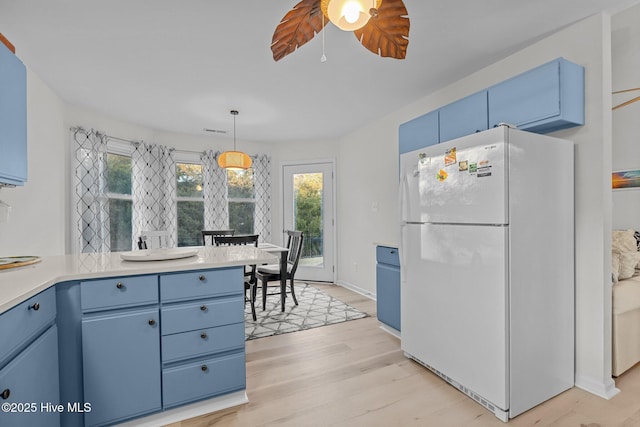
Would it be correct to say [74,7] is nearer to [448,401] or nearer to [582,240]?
[448,401]

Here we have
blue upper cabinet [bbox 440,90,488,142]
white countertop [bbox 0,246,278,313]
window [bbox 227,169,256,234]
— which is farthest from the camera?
window [bbox 227,169,256,234]

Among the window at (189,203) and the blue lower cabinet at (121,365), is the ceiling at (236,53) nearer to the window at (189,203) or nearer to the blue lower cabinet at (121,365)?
the window at (189,203)

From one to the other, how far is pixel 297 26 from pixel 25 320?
1.64 metres

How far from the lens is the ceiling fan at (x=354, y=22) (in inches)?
44.5

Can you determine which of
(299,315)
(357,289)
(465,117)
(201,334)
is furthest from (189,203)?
(465,117)

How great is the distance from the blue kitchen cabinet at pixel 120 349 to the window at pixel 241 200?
3.53m

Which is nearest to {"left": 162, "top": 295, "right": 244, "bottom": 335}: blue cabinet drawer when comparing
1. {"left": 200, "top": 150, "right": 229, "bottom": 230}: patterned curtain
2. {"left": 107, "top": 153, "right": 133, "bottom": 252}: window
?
{"left": 107, "top": 153, "right": 133, "bottom": 252}: window

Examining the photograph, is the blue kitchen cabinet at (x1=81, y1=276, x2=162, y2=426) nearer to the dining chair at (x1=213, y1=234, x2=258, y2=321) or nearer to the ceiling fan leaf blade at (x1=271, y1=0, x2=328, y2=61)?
the ceiling fan leaf blade at (x1=271, y1=0, x2=328, y2=61)

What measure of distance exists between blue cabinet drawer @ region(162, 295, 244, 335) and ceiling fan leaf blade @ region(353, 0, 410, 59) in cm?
156

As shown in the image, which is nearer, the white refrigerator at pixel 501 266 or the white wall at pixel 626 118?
the white refrigerator at pixel 501 266

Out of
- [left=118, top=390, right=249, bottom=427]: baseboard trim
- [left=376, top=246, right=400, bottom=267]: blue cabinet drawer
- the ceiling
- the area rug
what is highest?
the ceiling

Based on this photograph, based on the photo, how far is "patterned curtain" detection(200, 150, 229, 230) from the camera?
15.9 feet

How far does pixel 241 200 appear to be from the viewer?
521cm

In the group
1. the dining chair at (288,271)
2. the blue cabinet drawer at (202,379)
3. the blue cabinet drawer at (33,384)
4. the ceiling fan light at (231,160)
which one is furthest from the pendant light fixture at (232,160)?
the blue cabinet drawer at (33,384)
